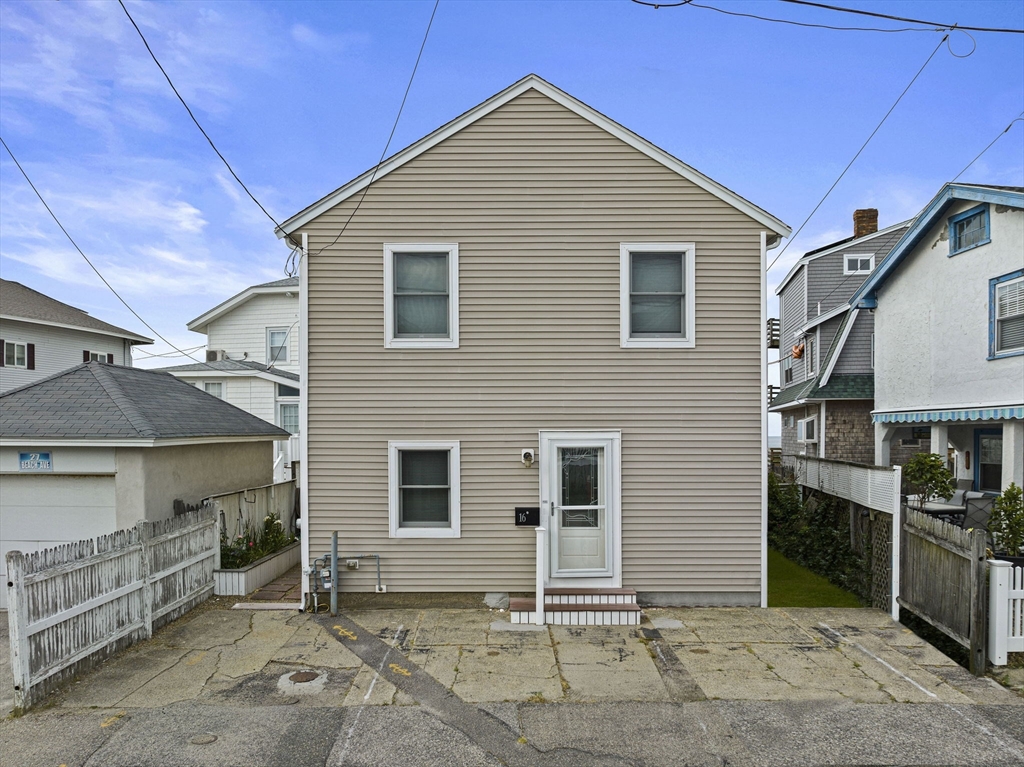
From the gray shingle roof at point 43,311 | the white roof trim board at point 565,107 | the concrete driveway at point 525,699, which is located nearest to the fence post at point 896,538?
the concrete driveway at point 525,699

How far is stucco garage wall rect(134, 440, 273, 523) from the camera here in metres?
8.55

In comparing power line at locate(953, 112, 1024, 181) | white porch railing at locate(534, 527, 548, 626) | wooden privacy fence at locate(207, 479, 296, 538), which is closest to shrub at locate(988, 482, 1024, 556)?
white porch railing at locate(534, 527, 548, 626)

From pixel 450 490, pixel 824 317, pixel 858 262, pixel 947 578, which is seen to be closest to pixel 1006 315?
pixel 947 578

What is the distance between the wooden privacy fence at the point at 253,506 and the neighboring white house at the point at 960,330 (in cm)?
1205

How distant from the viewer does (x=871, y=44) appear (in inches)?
373

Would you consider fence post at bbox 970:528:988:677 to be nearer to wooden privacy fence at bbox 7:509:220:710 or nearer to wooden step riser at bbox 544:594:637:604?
wooden step riser at bbox 544:594:637:604

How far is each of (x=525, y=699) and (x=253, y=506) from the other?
22.7ft

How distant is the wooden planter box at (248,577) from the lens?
9000mm

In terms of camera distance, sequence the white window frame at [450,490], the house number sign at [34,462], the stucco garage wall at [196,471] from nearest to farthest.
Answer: the white window frame at [450,490] → the house number sign at [34,462] → the stucco garage wall at [196,471]

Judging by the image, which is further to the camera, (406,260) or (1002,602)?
(406,260)

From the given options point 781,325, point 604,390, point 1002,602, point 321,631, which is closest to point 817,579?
point 1002,602

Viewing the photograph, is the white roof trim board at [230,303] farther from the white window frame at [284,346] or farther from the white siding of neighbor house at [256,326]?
the white window frame at [284,346]

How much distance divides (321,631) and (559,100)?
24.4ft

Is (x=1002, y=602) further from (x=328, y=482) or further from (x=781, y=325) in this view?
(x=781, y=325)
